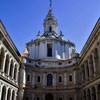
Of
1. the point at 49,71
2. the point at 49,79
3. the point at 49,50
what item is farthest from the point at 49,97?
the point at 49,50

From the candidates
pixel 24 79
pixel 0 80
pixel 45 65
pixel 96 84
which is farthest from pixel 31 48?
pixel 96 84

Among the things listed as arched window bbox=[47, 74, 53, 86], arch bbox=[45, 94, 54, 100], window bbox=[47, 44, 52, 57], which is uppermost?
window bbox=[47, 44, 52, 57]

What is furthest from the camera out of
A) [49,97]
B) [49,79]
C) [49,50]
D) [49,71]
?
[49,50]

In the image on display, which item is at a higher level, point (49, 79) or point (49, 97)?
point (49, 79)

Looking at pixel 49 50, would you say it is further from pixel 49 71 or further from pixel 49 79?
pixel 49 79

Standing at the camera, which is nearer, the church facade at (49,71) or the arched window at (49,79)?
the church facade at (49,71)

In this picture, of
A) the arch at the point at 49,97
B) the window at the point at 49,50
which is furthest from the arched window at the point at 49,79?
the window at the point at 49,50

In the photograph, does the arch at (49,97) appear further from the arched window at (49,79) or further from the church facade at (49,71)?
the arched window at (49,79)

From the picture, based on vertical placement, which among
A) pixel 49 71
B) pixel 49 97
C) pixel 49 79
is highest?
pixel 49 71

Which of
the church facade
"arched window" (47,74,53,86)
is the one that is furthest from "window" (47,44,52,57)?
"arched window" (47,74,53,86)

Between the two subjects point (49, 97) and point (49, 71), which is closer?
point (49, 97)

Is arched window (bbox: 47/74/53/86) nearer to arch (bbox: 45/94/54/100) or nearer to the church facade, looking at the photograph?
the church facade

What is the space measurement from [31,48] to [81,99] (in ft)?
62.9

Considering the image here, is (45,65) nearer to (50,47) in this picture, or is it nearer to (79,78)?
(50,47)
